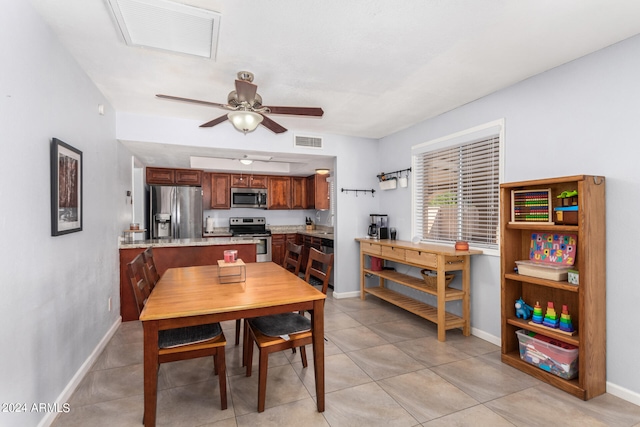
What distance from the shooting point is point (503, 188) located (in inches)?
103

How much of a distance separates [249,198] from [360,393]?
4901 mm

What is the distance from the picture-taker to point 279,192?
6.77m

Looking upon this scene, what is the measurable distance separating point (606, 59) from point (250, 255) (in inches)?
155

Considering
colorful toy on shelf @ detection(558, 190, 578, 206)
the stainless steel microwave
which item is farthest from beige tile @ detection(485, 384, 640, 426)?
the stainless steel microwave

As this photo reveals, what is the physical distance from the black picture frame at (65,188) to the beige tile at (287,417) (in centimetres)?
165

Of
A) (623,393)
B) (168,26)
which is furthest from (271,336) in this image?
(623,393)

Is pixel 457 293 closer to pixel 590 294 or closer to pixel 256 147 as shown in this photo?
pixel 590 294

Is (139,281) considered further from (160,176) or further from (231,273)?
(160,176)

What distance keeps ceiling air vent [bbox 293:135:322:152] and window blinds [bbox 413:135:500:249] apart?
134 centimetres

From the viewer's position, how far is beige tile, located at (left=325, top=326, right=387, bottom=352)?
295 cm

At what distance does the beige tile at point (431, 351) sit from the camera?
8.71 feet

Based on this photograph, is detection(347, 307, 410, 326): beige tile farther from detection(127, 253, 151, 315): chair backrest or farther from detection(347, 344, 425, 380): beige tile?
detection(127, 253, 151, 315): chair backrest

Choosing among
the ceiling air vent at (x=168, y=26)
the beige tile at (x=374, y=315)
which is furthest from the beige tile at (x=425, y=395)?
the ceiling air vent at (x=168, y=26)

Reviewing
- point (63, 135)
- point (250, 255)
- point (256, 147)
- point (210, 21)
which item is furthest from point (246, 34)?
point (250, 255)
